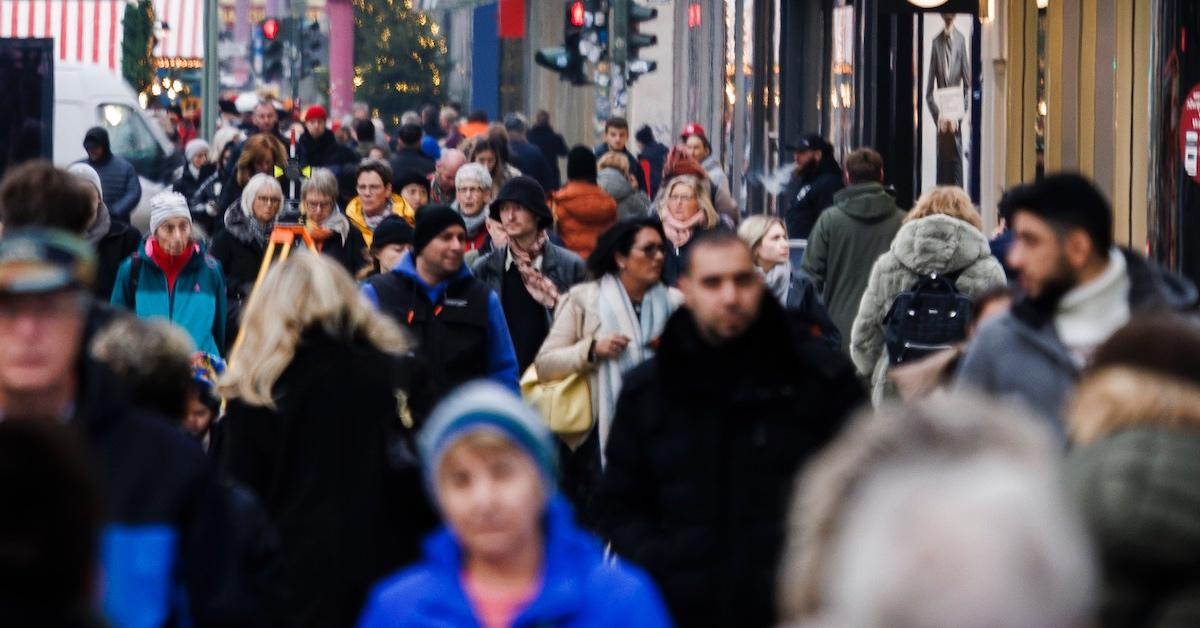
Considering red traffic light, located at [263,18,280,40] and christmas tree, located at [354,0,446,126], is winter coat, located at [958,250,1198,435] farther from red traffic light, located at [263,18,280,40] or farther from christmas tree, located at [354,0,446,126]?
christmas tree, located at [354,0,446,126]

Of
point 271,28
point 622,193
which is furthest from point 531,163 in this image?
point 271,28

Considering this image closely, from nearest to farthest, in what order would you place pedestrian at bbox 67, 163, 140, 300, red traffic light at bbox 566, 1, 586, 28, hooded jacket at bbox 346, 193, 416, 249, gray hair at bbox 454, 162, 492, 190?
pedestrian at bbox 67, 163, 140, 300, gray hair at bbox 454, 162, 492, 190, hooded jacket at bbox 346, 193, 416, 249, red traffic light at bbox 566, 1, 586, 28

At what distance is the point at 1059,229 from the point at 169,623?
2383 mm

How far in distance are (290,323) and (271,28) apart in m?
40.3

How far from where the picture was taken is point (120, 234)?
12.8 m

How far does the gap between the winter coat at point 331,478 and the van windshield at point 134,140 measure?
17.9 m

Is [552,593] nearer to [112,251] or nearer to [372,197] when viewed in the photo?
[112,251]

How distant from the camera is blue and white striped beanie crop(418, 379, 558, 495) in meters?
4.15

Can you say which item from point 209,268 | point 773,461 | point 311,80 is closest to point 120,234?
point 209,268

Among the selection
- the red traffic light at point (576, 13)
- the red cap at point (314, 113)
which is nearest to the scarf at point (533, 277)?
the red cap at point (314, 113)

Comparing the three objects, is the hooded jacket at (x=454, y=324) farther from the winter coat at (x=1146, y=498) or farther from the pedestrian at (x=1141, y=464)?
the winter coat at (x=1146, y=498)

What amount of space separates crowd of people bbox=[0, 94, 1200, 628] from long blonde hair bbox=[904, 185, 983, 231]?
8.19 ft

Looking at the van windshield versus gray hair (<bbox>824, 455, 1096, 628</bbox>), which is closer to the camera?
gray hair (<bbox>824, 455, 1096, 628</bbox>)

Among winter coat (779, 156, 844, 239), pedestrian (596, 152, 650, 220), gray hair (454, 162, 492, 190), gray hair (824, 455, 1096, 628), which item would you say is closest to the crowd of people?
gray hair (824, 455, 1096, 628)
